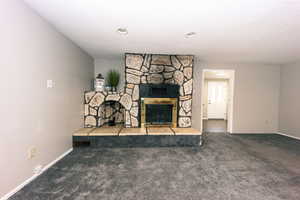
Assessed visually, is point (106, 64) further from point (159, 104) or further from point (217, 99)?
point (217, 99)

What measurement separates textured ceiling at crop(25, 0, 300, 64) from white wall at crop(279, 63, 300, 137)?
1555mm

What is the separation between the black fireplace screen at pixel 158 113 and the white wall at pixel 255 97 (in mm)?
1337

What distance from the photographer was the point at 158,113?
383cm

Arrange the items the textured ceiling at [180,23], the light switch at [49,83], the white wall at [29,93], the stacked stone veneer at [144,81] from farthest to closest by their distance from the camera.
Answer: the stacked stone veneer at [144,81]
the light switch at [49,83]
the textured ceiling at [180,23]
the white wall at [29,93]

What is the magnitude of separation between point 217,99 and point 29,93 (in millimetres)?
7572

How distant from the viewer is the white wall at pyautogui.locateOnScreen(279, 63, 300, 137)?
4133 mm

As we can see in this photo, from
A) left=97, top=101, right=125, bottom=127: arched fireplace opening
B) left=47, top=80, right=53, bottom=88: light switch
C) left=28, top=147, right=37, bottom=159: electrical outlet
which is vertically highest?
left=47, top=80, right=53, bottom=88: light switch

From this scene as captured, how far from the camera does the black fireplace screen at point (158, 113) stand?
3793 millimetres

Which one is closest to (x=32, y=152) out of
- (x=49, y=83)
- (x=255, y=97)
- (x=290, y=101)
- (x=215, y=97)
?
(x=49, y=83)

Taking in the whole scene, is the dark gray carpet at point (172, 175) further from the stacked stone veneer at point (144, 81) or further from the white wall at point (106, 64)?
the white wall at point (106, 64)

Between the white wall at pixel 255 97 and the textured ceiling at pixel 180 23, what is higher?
the textured ceiling at pixel 180 23

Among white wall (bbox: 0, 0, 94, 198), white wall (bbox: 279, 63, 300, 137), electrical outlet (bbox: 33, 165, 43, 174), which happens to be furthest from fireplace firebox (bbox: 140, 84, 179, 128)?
white wall (bbox: 279, 63, 300, 137)

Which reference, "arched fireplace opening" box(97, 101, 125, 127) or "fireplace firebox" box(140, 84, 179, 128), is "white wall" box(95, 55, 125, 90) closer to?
"arched fireplace opening" box(97, 101, 125, 127)

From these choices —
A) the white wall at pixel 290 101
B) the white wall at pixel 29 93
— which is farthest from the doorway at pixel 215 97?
the white wall at pixel 29 93
